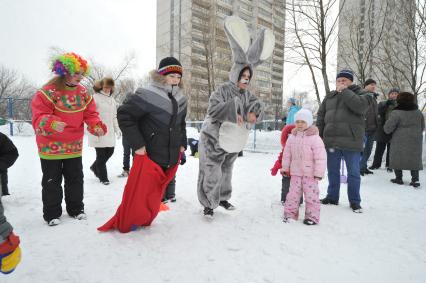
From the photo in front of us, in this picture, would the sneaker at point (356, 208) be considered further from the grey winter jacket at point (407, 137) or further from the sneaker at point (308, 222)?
the grey winter jacket at point (407, 137)

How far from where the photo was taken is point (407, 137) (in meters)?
5.72

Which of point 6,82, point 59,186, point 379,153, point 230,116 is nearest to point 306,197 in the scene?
point 230,116

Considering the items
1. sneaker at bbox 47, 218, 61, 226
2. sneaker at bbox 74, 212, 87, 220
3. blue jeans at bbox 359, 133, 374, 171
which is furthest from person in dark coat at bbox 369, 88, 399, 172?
sneaker at bbox 47, 218, 61, 226

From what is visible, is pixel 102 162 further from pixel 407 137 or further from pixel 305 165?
pixel 407 137

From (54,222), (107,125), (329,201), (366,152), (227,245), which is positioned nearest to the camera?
(227,245)

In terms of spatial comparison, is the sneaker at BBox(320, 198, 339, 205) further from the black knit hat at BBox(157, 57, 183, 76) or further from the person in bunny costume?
the black knit hat at BBox(157, 57, 183, 76)

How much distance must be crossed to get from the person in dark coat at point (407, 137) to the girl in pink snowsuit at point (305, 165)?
335 centimetres

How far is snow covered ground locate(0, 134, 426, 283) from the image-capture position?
2.24 metres

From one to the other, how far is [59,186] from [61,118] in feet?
2.56

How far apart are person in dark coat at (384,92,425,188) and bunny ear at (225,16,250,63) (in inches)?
160

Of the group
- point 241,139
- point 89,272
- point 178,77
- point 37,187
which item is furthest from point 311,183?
point 37,187

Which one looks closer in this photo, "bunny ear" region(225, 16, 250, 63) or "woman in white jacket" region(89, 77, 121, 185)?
"bunny ear" region(225, 16, 250, 63)

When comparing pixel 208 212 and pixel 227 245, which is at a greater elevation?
pixel 208 212

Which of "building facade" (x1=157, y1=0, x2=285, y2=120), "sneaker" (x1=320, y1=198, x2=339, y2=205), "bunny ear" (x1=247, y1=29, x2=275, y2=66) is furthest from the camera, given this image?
"building facade" (x1=157, y1=0, x2=285, y2=120)
